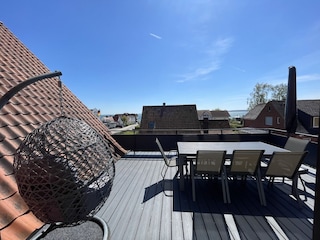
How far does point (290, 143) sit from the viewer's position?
4.04m

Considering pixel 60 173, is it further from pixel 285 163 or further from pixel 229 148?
pixel 229 148

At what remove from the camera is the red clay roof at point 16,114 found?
1.30 metres

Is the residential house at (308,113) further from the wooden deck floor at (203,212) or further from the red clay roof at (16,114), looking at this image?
the red clay roof at (16,114)

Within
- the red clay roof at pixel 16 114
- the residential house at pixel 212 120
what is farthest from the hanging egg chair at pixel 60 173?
the residential house at pixel 212 120

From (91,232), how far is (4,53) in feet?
11.0

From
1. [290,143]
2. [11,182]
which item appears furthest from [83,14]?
[290,143]

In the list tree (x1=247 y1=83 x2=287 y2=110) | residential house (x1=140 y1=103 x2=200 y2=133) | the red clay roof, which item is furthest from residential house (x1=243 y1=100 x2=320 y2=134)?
the red clay roof

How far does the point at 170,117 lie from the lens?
19031mm

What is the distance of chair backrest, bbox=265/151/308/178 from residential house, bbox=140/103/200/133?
596 inches

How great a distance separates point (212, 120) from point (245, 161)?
20212 millimetres

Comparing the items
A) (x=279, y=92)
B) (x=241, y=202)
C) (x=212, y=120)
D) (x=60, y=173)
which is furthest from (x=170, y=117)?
(x=279, y=92)

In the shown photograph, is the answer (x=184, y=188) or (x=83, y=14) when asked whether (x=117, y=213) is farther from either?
(x=83, y=14)

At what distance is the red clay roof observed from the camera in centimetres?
130

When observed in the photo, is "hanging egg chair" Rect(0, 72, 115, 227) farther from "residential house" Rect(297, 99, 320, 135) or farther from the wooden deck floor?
"residential house" Rect(297, 99, 320, 135)
